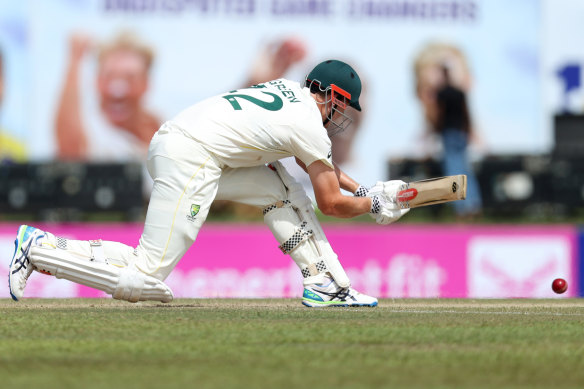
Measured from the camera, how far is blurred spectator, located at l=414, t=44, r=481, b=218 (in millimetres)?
16422

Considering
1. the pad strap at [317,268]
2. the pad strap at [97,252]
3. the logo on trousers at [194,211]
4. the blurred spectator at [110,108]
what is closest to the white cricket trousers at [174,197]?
the logo on trousers at [194,211]

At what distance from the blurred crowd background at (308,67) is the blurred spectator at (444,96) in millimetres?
23

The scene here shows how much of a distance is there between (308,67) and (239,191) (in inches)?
455

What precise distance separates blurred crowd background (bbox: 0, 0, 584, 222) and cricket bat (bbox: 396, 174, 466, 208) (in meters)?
10.5

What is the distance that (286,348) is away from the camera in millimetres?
3990

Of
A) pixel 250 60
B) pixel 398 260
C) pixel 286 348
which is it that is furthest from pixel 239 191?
pixel 250 60

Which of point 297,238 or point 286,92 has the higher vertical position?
point 286,92

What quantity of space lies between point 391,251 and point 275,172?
514 centimetres

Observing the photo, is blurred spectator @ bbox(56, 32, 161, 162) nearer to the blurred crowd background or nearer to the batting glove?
the blurred crowd background

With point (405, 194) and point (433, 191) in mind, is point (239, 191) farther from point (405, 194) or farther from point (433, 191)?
point (433, 191)

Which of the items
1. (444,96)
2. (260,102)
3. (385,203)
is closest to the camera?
(260,102)

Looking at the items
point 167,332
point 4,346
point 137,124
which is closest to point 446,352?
point 167,332

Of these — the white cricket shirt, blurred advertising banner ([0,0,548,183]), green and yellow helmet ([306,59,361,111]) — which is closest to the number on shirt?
the white cricket shirt

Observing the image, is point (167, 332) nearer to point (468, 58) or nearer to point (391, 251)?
point (391, 251)
